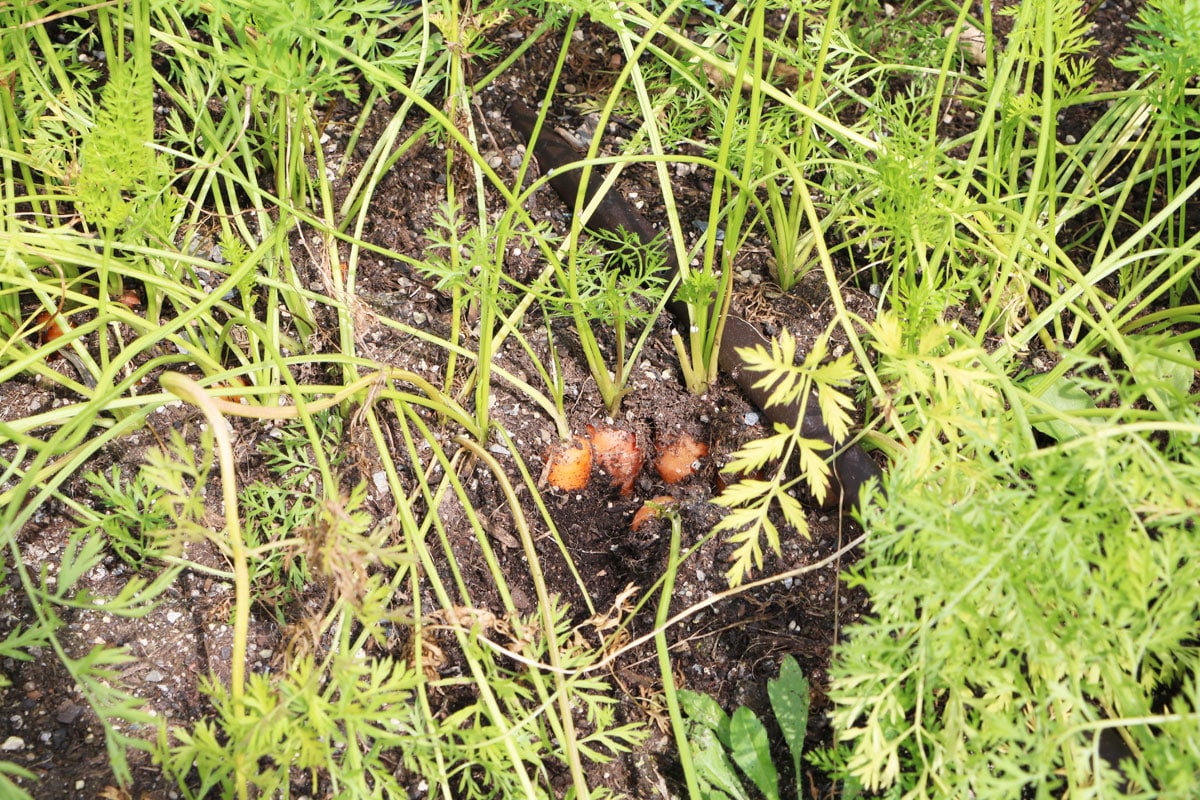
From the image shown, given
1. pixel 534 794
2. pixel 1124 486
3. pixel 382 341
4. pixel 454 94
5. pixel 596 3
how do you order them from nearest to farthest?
1. pixel 1124 486
2. pixel 534 794
3. pixel 596 3
4. pixel 454 94
5. pixel 382 341

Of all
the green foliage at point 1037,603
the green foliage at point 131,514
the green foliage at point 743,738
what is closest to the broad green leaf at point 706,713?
the green foliage at point 743,738

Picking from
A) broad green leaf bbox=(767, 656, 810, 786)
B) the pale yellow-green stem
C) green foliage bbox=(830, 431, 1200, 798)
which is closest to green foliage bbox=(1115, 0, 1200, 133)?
green foliage bbox=(830, 431, 1200, 798)

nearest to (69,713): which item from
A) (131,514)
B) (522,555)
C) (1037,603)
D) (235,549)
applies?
(131,514)

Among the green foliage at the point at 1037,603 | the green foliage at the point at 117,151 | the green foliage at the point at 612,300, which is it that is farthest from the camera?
the green foliage at the point at 612,300

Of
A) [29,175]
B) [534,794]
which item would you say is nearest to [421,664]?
[534,794]

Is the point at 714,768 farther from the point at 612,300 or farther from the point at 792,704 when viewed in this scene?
the point at 612,300

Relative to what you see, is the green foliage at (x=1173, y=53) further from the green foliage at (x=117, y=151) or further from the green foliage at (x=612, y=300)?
the green foliage at (x=117, y=151)

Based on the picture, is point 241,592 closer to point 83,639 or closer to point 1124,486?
point 83,639
